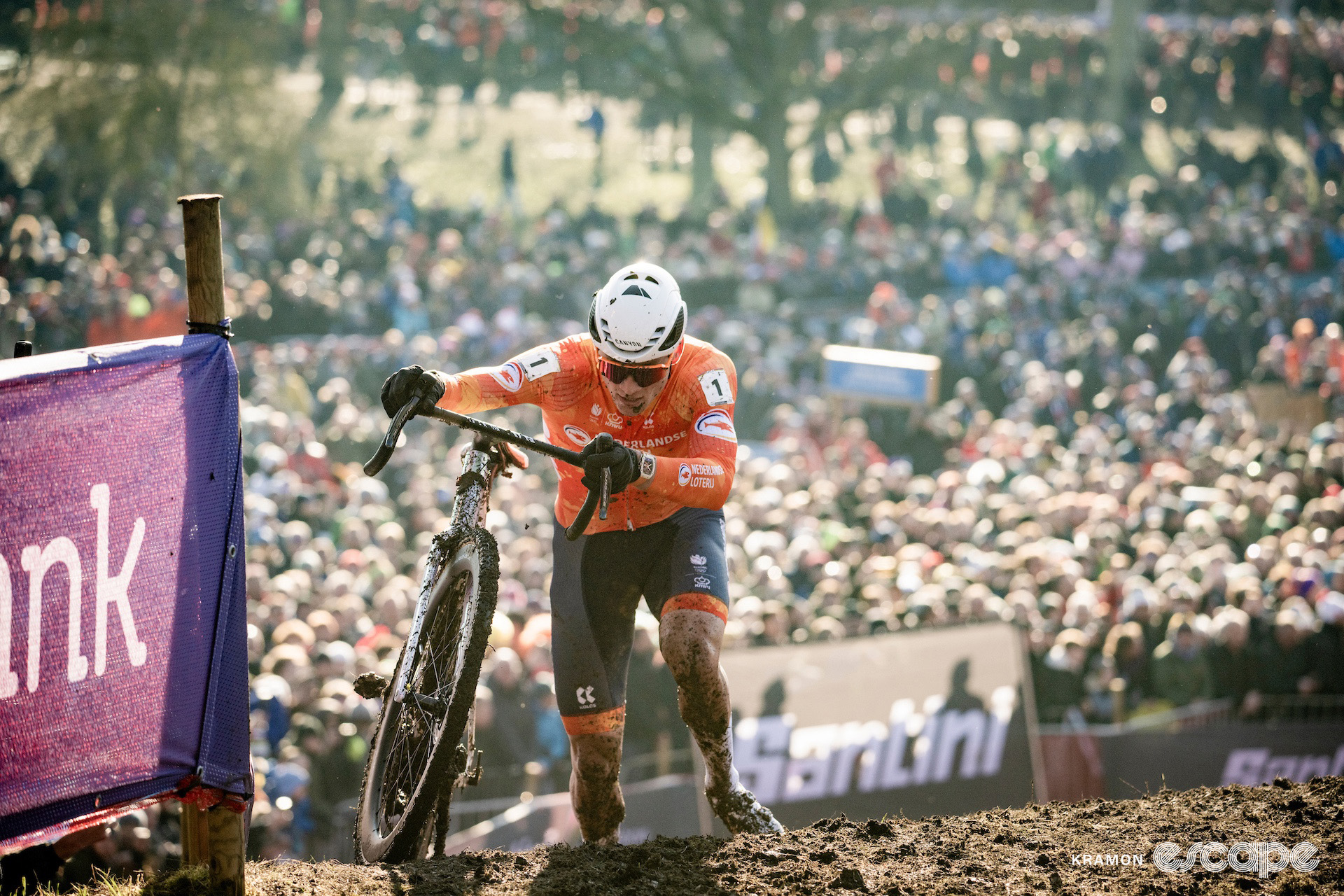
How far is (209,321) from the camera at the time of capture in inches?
179

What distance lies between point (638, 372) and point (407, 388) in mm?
1100

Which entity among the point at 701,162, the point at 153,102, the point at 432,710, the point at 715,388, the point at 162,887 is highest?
the point at 153,102

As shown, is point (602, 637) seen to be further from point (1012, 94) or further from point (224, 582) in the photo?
point (1012, 94)

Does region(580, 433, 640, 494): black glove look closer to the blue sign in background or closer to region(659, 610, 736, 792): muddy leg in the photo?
region(659, 610, 736, 792): muddy leg

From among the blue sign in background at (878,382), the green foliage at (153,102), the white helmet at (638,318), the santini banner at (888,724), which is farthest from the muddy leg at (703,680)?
the green foliage at (153,102)

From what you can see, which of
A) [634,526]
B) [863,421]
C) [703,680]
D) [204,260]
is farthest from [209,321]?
[863,421]

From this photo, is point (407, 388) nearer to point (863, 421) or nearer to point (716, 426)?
point (716, 426)

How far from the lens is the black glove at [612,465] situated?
5055mm

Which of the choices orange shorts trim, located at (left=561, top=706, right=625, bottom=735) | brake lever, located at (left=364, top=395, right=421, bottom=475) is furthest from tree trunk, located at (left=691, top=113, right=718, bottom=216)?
brake lever, located at (left=364, top=395, right=421, bottom=475)

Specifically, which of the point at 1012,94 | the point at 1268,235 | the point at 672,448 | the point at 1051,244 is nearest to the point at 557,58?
the point at 1012,94

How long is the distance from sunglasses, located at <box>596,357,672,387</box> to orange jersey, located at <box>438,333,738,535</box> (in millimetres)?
167

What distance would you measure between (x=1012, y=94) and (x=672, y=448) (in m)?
25.2

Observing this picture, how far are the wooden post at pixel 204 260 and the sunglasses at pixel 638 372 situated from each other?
184 centimetres

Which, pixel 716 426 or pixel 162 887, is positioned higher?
pixel 716 426
